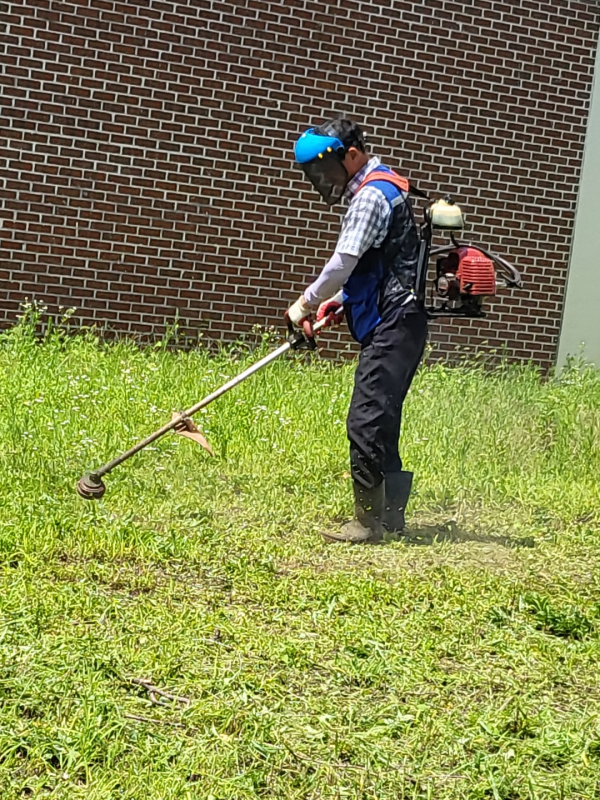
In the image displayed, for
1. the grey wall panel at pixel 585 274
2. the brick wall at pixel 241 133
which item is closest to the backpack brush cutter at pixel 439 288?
the brick wall at pixel 241 133

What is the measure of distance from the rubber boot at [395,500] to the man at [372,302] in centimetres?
18

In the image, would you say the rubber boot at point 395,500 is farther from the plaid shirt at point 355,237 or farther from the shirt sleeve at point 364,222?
the shirt sleeve at point 364,222

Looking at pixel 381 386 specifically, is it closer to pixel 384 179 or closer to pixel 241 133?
pixel 384 179

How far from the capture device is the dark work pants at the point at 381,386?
536 centimetres

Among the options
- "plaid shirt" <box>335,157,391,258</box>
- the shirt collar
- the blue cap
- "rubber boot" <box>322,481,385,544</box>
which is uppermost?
the blue cap

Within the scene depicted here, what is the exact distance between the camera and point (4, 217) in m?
8.62

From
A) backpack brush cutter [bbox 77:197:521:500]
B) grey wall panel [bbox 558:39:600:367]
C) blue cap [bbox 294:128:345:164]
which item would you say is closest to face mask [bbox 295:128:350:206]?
blue cap [bbox 294:128:345:164]

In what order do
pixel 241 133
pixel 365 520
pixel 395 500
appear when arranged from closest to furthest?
pixel 365 520
pixel 395 500
pixel 241 133

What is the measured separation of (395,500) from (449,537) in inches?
13.4

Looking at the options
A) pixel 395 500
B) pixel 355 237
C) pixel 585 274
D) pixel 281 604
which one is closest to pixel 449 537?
pixel 395 500

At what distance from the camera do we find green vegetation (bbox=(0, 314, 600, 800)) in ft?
10.6

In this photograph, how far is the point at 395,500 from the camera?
223 inches

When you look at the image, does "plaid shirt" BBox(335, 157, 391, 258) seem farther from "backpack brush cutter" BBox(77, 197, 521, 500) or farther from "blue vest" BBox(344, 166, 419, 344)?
"backpack brush cutter" BBox(77, 197, 521, 500)

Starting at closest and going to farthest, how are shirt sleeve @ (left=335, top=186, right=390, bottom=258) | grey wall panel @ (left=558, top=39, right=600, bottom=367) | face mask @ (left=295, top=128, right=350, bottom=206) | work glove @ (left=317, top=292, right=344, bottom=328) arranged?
1. shirt sleeve @ (left=335, top=186, right=390, bottom=258)
2. face mask @ (left=295, top=128, right=350, bottom=206)
3. work glove @ (left=317, top=292, right=344, bottom=328)
4. grey wall panel @ (left=558, top=39, right=600, bottom=367)
